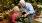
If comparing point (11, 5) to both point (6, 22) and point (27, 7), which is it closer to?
point (6, 22)

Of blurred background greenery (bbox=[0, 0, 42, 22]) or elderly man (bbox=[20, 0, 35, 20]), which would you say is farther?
blurred background greenery (bbox=[0, 0, 42, 22])

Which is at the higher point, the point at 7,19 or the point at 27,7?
the point at 27,7

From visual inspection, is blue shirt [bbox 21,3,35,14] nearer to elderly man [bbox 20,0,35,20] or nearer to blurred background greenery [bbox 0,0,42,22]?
elderly man [bbox 20,0,35,20]

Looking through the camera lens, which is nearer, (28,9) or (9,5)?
(28,9)

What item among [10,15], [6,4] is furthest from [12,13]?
[6,4]

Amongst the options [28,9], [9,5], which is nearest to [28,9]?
[28,9]

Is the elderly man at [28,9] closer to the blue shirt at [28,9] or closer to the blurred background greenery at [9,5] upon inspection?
the blue shirt at [28,9]

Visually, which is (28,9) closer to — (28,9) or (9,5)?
(28,9)

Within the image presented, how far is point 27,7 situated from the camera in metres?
2.84

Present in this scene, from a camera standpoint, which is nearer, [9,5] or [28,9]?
[28,9]

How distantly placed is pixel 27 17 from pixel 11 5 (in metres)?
0.79

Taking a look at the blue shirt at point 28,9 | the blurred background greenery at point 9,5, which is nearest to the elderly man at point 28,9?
the blue shirt at point 28,9

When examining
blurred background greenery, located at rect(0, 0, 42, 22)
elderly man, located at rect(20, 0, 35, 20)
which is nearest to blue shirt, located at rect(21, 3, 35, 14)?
elderly man, located at rect(20, 0, 35, 20)

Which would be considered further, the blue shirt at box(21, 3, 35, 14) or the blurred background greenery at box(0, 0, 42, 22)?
the blurred background greenery at box(0, 0, 42, 22)
